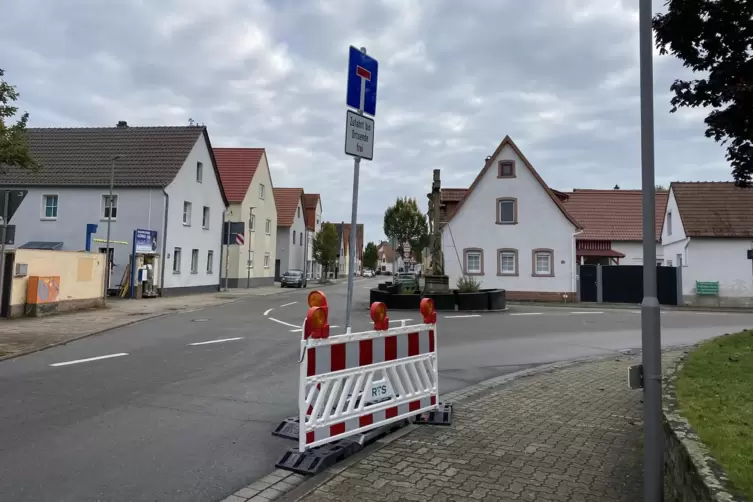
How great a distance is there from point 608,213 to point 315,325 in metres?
40.6

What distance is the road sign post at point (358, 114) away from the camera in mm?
5527

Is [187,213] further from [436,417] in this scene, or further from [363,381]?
[363,381]

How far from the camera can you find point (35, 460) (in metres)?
4.64

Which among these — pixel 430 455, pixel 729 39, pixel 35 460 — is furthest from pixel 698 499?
pixel 729 39

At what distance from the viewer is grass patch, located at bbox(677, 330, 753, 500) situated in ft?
10.2

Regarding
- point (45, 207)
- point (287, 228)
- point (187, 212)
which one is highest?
point (287, 228)

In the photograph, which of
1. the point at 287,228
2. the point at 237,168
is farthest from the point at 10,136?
the point at 287,228

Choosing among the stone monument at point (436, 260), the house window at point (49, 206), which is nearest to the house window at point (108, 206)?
the house window at point (49, 206)

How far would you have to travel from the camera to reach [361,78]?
5691 mm

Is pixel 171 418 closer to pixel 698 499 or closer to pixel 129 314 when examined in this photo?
pixel 698 499

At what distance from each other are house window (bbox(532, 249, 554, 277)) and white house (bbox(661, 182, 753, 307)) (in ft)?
23.4

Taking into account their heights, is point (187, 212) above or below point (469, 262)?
above

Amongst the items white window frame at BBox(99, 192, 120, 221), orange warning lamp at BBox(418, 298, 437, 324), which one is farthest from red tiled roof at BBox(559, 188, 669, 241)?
orange warning lamp at BBox(418, 298, 437, 324)

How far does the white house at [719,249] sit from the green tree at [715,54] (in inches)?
955
